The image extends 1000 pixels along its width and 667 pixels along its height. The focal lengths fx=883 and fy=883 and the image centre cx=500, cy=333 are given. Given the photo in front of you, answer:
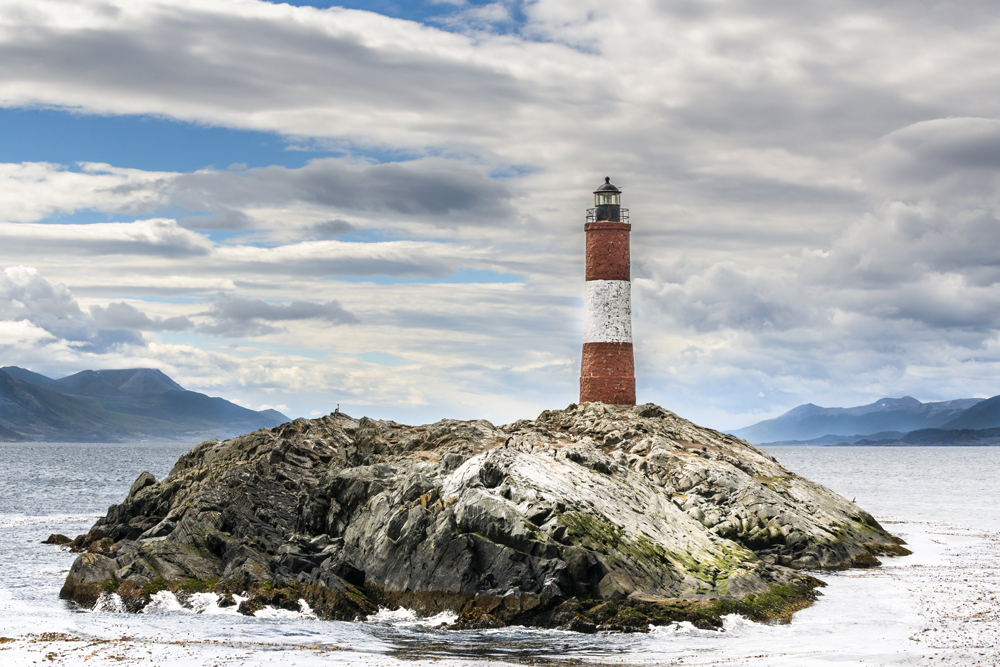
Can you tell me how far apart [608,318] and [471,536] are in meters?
25.6

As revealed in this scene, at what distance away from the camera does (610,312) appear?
4853 cm

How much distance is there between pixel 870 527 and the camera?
130ft

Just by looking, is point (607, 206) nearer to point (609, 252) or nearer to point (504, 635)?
point (609, 252)

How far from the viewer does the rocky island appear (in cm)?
2378

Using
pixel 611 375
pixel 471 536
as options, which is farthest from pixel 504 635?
pixel 611 375

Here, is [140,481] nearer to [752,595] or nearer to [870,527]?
[752,595]

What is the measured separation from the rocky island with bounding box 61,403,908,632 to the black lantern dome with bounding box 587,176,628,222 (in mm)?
15799

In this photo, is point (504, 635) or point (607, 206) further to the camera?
point (607, 206)

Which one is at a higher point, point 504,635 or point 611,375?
point 611,375

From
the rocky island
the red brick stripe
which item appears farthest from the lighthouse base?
the rocky island

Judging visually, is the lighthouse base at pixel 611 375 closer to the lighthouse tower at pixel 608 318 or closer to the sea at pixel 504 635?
the lighthouse tower at pixel 608 318

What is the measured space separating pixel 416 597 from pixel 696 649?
788cm

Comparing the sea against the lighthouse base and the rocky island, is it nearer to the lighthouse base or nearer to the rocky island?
the rocky island

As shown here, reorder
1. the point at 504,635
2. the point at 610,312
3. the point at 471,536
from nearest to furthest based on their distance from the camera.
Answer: the point at 504,635, the point at 471,536, the point at 610,312
